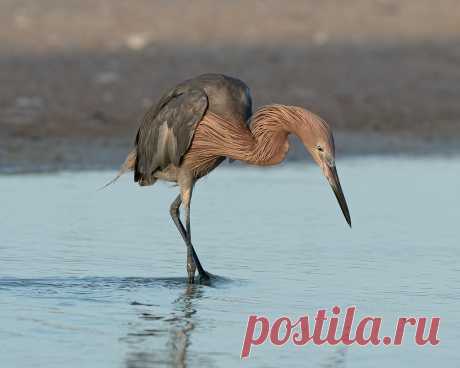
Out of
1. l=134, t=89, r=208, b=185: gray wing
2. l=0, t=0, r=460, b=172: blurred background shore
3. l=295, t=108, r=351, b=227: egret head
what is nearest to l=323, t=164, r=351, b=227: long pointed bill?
l=295, t=108, r=351, b=227: egret head

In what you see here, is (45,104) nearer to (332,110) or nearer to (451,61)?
(332,110)

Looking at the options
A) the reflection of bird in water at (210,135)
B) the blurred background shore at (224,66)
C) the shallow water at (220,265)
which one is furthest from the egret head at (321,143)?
the blurred background shore at (224,66)

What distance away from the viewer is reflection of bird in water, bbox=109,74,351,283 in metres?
7.93

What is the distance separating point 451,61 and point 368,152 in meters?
4.72

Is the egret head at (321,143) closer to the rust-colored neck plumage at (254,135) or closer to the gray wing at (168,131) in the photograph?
the rust-colored neck plumage at (254,135)

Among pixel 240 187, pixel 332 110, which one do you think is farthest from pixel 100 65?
pixel 240 187

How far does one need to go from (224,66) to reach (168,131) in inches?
358

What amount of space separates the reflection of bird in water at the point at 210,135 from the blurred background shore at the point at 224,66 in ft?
14.6

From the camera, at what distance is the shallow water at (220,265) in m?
6.59

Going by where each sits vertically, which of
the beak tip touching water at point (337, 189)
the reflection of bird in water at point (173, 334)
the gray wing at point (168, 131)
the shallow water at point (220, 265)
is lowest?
the reflection of bird in water at point (173, 334)

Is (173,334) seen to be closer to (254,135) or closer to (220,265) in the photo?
(254,135)

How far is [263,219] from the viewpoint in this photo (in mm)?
10672

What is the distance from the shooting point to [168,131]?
878cm

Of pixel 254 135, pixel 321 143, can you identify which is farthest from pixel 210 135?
pixel 321 143
